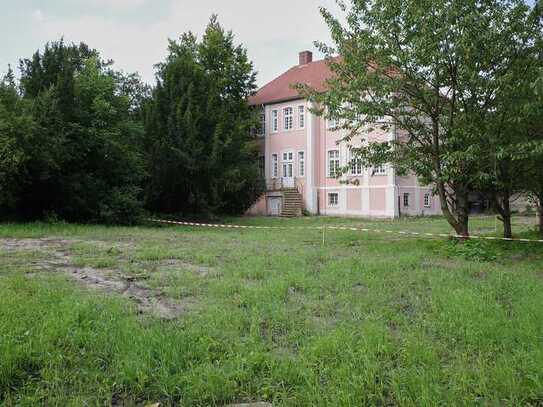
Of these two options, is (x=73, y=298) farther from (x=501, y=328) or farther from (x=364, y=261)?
(x=364, y=261)

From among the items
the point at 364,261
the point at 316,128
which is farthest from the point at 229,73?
the point at 364,261

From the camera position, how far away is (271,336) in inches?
187

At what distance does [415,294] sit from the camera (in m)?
6.62

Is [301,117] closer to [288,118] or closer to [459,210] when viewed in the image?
[288,118]

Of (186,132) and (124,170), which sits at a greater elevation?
(186,132)

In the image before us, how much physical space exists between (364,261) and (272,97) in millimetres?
34365

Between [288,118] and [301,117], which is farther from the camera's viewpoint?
[288,118]

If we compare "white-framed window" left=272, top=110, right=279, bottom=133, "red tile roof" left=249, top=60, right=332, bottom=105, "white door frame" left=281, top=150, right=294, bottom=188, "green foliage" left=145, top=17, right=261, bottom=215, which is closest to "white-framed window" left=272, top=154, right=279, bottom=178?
"white door frame" left=281, top=150, right=294, bottom=188

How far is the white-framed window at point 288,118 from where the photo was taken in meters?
40.6

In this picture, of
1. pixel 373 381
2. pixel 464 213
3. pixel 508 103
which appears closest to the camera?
pixel 373 381

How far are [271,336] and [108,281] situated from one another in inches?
151

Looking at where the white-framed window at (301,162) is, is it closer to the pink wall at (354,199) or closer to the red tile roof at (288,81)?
the red tile roof at (288,81)

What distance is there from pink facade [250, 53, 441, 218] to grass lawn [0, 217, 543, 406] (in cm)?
2540

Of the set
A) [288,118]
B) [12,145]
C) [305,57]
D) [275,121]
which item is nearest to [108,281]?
[12,145]
